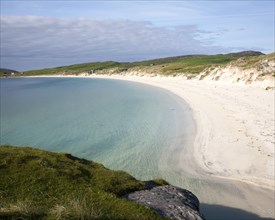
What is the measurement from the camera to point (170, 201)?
34.6ft

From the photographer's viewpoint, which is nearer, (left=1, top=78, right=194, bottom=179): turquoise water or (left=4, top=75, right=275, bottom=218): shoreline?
(left=4, top=75, right=275, bottom=218): shoreline

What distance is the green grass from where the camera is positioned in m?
8.10

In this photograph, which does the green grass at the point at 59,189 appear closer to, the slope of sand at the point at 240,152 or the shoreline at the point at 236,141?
the slope of sand at the point at 240,152

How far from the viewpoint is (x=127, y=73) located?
6855 inches

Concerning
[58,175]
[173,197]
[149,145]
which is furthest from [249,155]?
[58,175]

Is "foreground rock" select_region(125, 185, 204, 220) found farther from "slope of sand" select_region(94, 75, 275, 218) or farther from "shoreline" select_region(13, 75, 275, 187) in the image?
"shoreline" select_region(13, 75, 275, 187)

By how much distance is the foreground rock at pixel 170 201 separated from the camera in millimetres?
9672

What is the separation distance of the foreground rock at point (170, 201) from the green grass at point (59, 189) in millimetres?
581

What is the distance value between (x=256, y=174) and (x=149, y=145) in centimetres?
1039

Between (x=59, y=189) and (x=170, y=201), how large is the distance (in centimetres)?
348

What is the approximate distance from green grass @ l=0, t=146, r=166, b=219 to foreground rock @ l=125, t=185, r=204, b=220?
58 centimetres

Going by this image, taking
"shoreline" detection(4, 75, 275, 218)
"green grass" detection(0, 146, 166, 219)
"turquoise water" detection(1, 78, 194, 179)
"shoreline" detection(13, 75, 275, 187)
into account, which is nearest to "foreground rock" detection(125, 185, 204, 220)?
"green grass" detection(0, 146, 166, 219)

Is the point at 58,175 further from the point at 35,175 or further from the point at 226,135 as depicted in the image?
the point at 226,135

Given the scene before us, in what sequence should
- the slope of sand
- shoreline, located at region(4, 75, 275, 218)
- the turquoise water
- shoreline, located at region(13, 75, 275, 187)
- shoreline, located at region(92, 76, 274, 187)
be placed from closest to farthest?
shoreline, located at region(4, 75, 275, 218)
the slope of sand
shoreline, located at region(13, 75, 275, 187)
shoreline, located at region(92, 76, 274, 187)
the turquoise water
